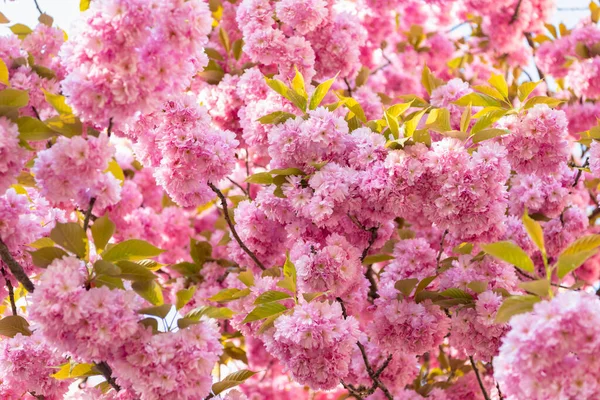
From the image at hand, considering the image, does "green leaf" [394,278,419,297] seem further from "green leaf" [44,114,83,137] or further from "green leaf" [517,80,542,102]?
"green leaf" [44,114,83,137]

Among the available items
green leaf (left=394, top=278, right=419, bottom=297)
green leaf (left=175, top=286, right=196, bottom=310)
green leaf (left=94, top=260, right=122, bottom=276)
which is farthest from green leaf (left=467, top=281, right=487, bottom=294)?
green leaf (left=94, top=260, right=122, bottom=276)

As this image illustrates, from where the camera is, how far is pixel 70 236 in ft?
6.20

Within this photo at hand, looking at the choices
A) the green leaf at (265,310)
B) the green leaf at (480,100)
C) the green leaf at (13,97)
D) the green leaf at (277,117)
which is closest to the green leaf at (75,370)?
the green leaf at (265,310)

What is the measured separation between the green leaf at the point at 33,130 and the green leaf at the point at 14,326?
2.35ft

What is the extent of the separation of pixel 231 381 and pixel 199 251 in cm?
122

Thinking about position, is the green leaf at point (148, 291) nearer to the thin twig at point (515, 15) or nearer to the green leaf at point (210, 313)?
the green leaf at point (210, 313)

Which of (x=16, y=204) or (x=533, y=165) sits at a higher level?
(x=16, y=204)

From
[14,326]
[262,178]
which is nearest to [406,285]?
[262,178]

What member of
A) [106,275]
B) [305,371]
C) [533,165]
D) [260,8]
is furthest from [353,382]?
[260,8]

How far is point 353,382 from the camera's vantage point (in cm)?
292

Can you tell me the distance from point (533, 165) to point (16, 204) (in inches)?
73.5

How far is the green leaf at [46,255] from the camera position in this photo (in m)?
1.87

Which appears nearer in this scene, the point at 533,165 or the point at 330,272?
the point at 330,272

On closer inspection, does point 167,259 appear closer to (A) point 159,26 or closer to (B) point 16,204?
(B) point 16,204
